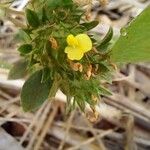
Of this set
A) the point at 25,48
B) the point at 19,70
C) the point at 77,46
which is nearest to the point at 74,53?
the point at 77,46

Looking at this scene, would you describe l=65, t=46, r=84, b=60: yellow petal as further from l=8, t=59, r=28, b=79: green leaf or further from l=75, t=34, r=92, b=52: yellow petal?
l=8, t=59, r=28, b=79: green leaf

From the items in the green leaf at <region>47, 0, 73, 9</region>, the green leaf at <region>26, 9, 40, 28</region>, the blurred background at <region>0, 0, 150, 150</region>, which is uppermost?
the green leaf at <region>47, 0, 73, 9</region>

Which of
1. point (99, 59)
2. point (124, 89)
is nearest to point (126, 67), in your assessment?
point (124, 89)

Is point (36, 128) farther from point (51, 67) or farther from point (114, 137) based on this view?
point (51, 67)

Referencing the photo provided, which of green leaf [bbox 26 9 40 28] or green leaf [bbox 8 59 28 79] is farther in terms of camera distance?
green leaf [bbox 8 59 28 79]

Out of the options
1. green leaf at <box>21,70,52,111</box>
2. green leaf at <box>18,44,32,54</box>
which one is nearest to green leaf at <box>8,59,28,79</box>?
green leaf at <box>21,70,52,111</box>

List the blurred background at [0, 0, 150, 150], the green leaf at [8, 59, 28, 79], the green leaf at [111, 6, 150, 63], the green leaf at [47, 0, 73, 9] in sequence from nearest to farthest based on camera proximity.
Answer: the green leaf at [111, 6, 150, 63]
the green leaf at [47, 0, 73, 9]
the green leaf at [8, 59, 28, 79]
the blurred background at [0, 0, 150, 150]
